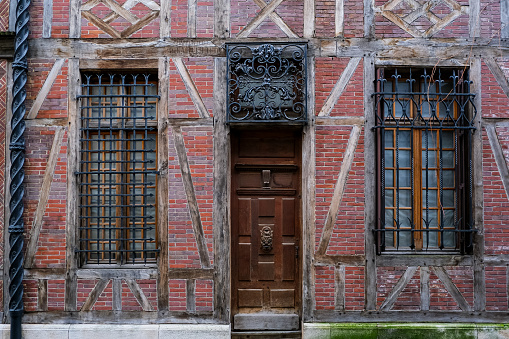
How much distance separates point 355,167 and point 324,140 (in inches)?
19.9

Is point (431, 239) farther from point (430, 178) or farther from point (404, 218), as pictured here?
point (430, 178)

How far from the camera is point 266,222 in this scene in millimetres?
5730

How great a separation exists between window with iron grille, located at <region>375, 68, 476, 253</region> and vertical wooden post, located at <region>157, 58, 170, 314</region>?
2.59 m

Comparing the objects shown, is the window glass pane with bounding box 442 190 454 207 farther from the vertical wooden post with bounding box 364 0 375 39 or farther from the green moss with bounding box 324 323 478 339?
the vertical wooden post with bounding box 364 0 375 39

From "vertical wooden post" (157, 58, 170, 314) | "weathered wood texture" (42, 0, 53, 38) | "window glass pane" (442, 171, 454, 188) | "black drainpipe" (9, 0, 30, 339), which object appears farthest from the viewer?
"window glass pane" (442, 171, 454, 188)

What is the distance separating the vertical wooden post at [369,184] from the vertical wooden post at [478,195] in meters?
1.24

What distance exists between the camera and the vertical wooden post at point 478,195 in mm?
5402

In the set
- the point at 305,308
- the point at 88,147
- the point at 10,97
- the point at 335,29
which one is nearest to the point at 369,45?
the point at 335,29

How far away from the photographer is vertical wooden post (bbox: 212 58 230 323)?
213 inches

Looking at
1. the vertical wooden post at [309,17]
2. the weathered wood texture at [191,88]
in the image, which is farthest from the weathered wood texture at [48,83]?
the vertical wooden post at [309,17]

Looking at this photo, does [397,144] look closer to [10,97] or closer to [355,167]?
[355,167]

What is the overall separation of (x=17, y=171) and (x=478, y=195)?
562cm

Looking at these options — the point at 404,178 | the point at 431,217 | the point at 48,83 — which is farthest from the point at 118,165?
the point at 431,217

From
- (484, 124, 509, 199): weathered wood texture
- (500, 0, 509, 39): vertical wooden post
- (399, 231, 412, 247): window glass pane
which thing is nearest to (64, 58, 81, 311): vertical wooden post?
(399, 231, 412, 247): window glass pane
